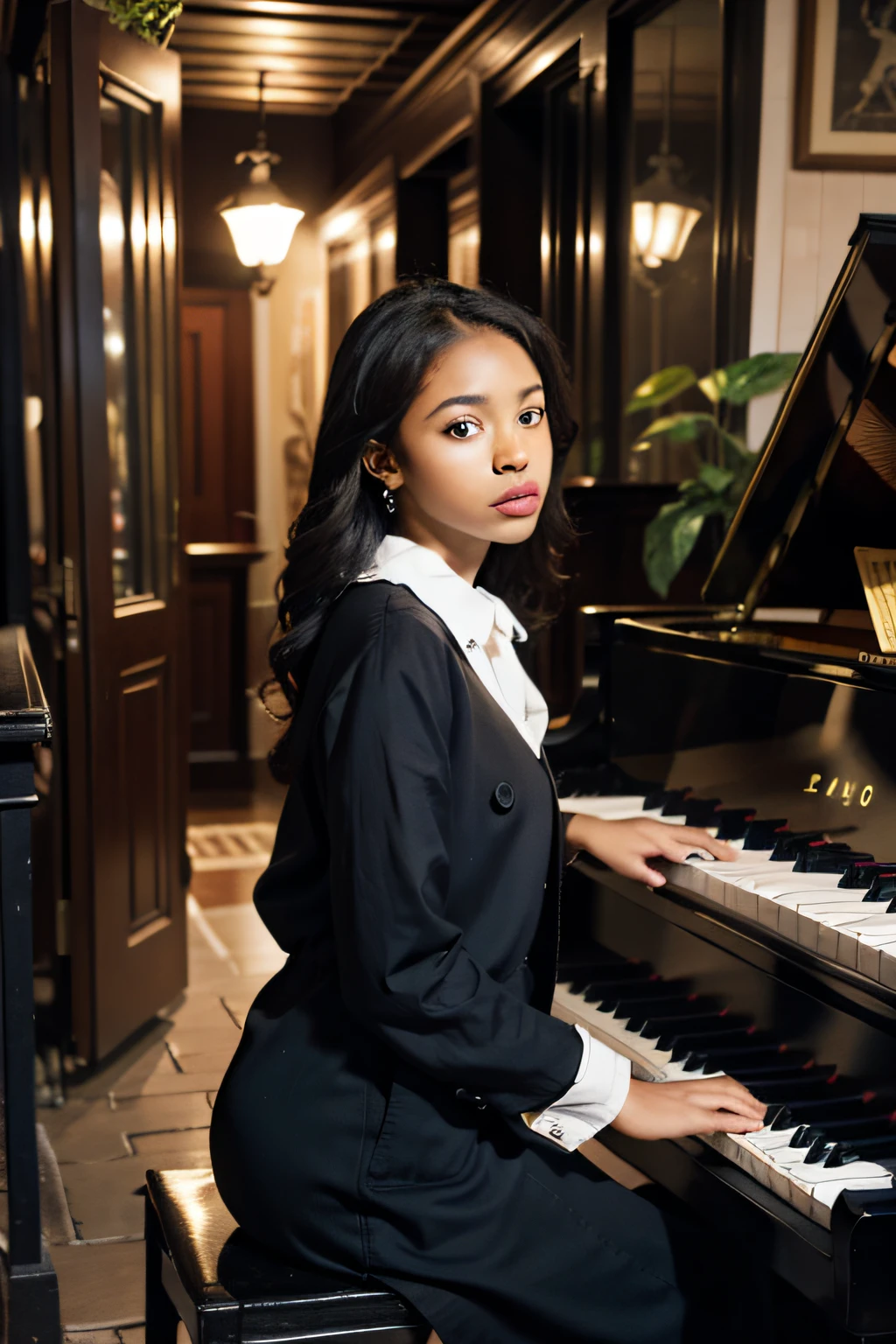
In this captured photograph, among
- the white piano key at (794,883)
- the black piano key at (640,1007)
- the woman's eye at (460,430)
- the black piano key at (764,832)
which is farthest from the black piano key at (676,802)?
the woman's eye at (460,430)

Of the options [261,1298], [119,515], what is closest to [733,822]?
[261,1298]

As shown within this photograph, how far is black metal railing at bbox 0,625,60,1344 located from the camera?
5.71 ft

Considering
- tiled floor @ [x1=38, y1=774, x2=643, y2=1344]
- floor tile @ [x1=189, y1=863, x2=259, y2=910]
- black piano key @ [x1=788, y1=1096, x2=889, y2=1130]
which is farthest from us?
floor tile @ [x1=189, y1=863, x2=259, y2=910]

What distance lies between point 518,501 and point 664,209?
3201 millimetres

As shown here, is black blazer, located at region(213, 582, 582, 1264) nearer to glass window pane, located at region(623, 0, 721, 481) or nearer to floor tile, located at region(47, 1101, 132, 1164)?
floor tile, located at region(47, 1101, 132, 1164)

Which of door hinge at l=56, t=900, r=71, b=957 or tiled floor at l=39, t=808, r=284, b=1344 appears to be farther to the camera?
door hinge at l=56, t=900, r=71, b=957

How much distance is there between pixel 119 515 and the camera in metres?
3.87

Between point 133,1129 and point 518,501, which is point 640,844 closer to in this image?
point 518,501

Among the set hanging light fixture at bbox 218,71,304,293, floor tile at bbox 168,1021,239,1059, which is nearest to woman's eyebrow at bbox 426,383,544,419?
floor tile at bbox 168,1021,239,1059

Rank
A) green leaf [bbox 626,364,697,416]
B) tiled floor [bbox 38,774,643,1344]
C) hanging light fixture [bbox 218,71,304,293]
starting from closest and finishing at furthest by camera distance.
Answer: tiled floor [bbox 38,774,643,1344]
green leaf [bbox 626,364,697,416]
hanging light fixture [bbox 218,71,304,293]

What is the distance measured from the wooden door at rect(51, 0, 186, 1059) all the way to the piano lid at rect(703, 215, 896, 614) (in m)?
1.80

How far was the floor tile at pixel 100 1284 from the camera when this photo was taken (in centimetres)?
240

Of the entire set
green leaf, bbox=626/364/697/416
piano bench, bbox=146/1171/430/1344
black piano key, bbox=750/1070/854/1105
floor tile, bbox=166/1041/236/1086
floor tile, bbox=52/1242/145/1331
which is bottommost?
floor tile, bbox=166/1041/236/1086

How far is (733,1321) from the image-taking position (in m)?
1.48
